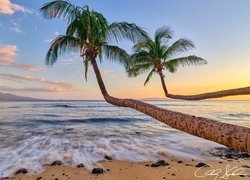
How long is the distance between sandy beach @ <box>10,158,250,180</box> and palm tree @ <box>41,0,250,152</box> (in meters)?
3.20

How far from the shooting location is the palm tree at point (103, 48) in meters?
2.81

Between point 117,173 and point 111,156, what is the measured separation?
8.12 feet

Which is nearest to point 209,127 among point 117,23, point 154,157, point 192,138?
point 117,23

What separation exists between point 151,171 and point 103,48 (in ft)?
17.1

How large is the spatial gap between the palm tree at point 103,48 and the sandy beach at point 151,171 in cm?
320

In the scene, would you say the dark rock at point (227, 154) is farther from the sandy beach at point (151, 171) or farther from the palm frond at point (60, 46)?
the palm frond at point (60, 46)

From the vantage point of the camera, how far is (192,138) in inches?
616

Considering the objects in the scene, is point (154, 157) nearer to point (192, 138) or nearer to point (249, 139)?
point (192, 138)

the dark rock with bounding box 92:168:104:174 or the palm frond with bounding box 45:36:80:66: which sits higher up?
the palm frond with bounding box 45:36:80:66

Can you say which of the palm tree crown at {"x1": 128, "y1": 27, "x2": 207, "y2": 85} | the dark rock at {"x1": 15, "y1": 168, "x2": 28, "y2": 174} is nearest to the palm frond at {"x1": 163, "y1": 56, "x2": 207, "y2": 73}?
the palm tree crown at {"x1": 128, "y1": 27, "x2": 207, "y2": 85}

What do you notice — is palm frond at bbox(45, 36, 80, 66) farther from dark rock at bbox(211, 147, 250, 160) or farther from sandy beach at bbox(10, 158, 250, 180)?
dark rock at bbox(211, 147, 250, 160)

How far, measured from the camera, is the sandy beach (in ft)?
25.6

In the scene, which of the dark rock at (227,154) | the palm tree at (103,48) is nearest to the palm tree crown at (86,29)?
the palm tree at (103,48)

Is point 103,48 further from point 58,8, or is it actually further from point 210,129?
point 210,129
